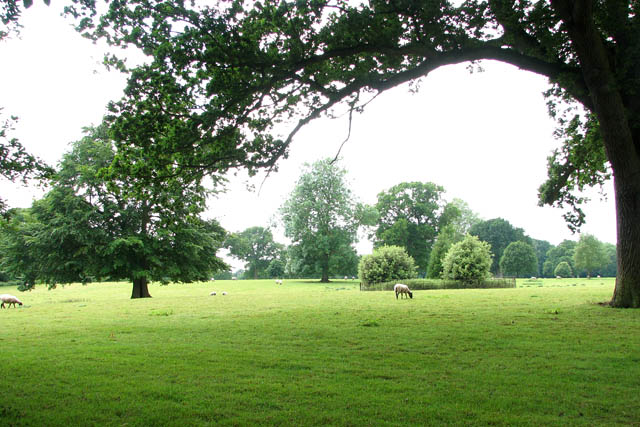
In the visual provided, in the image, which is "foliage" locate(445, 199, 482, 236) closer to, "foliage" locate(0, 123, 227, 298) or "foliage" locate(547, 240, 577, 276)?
"foliage" locate(547, 240, 577, 276)

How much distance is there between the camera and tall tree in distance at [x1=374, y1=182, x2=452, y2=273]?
6619 centimetres

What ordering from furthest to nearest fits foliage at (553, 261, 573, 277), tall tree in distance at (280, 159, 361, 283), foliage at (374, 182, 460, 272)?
foliage at (553, 261, 573, 277) → foliage at (374, 182, 460, 272) → tall tree in distance at (280, 159, 361, 283)

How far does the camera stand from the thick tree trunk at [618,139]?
42.4 ft

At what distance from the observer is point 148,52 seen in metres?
12.2

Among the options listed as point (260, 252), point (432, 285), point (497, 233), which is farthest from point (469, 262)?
point (260, 252)

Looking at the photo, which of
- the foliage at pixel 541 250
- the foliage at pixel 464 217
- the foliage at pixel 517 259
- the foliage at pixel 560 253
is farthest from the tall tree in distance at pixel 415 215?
the foliage at pixel 541 250

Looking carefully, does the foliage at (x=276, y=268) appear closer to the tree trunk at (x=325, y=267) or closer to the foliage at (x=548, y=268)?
the tree trunk at (x=325, y=267)

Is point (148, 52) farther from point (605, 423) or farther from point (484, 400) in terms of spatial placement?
point (605, 423)

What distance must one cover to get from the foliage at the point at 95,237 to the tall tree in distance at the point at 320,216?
25.7m

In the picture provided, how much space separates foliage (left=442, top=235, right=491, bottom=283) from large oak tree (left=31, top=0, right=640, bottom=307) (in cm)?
2276

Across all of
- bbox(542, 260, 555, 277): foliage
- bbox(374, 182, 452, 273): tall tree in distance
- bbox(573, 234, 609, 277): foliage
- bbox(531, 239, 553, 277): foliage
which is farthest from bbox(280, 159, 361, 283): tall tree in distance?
bbox(531, 239, 553, 277): foliage

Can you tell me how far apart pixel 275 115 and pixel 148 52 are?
14.9 feet

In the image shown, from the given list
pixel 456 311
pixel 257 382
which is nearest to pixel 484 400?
pixel 257 382

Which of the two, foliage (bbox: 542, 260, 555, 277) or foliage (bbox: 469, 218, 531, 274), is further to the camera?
foliage (bbox: 542, 260, 555, 277)
